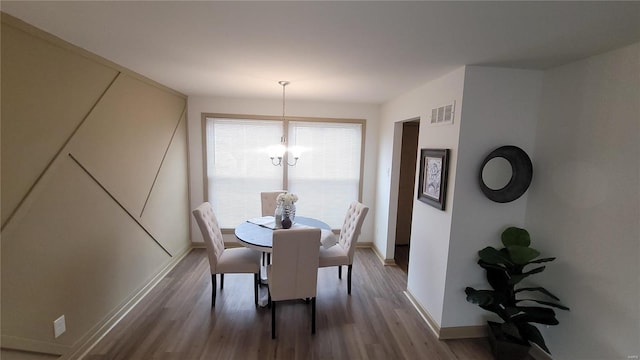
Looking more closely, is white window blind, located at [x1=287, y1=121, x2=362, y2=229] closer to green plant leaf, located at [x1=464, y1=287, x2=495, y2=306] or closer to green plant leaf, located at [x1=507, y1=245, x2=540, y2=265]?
green plant leaf, located at [x1=464, y1=287, x2=495, y2=306]

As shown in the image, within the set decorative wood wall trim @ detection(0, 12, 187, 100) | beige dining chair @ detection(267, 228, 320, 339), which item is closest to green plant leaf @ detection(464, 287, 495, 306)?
beige dining chair @ detection(267, 228, 320, 339)

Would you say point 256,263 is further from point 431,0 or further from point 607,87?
point 607,87

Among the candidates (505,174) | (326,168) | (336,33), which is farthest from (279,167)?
(505,174)

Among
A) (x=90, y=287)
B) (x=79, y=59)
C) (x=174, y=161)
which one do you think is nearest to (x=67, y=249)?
(x=90, y=287)

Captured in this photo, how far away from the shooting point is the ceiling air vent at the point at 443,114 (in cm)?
228

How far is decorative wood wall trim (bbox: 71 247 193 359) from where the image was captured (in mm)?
2023

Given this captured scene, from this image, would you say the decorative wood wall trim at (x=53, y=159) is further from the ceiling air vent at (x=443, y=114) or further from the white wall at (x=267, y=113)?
the ceiling air vent at (x=443, y=114)

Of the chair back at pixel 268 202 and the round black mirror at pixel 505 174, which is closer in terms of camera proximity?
the round black mirror at pixel 505 174

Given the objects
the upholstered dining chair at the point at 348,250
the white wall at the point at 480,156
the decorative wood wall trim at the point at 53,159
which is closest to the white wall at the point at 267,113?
the upholstered dining chair at the point at 348,250

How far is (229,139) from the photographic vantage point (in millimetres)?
4035

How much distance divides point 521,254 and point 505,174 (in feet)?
2.19

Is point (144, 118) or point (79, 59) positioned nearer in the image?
point (79, 59)

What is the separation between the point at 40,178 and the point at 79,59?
3.05ft

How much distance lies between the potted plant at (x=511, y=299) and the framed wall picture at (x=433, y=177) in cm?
57
